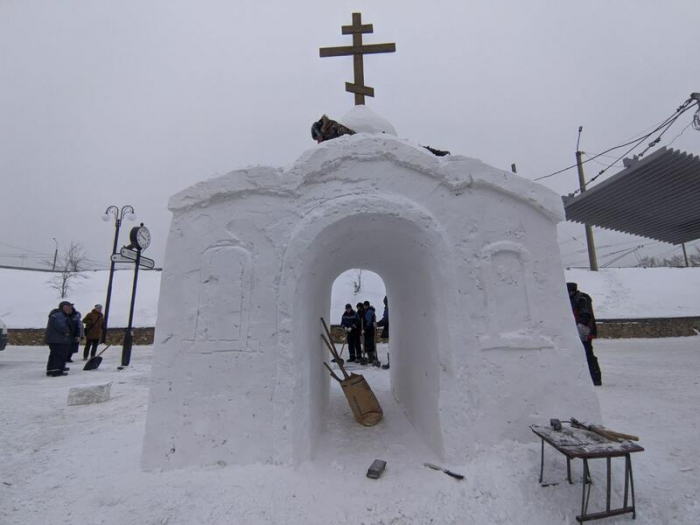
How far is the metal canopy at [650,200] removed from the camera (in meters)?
6.56

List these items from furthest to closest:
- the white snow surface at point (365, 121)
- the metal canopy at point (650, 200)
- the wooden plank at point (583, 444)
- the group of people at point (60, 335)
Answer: the group of people at point (60, 335)
the metal canopy at point (650, 200)
the white snow surface at point (365, 121)
the wooden plank at point (583, 444)

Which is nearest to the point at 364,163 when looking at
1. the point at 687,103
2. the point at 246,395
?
the point at 246,395

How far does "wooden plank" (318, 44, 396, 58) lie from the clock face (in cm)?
674

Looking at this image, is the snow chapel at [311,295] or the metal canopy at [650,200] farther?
the metal canopy at [650,200]

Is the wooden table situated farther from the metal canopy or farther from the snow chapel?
the metal canopy

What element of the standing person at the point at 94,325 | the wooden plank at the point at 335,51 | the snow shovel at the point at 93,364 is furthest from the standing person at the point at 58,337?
the wooden plank at the point at 335,51

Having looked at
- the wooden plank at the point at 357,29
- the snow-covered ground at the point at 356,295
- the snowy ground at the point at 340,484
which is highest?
the wooden plank at the point at 357,29

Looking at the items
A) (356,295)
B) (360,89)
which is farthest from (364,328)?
(356,295)

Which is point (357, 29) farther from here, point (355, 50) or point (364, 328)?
point (364, 328)

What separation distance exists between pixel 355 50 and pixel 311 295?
3.93m

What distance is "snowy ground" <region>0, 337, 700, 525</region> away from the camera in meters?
2.83

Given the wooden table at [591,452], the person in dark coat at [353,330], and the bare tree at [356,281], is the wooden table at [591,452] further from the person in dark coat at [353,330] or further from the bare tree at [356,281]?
the bare tree at [356,281]

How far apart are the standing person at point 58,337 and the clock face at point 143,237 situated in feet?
6.87

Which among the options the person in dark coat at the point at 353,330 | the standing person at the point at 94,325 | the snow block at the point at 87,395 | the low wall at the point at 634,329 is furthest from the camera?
the low wall at the point at 634,329
